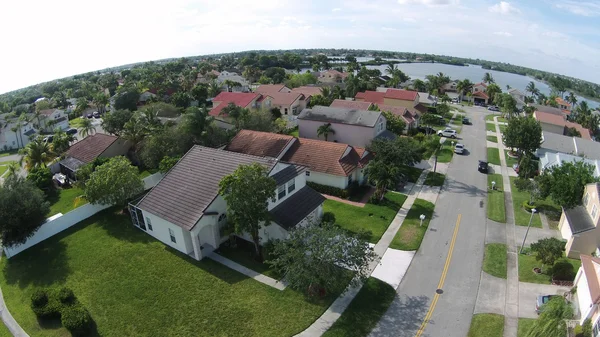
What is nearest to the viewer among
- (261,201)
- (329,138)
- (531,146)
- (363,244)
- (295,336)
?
(295,336)

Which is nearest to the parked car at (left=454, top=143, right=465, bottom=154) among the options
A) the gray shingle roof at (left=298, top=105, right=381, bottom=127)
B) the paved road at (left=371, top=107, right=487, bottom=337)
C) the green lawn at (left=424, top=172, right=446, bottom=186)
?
the green lawn at (left=424, top=172, right=446, bottom=186)

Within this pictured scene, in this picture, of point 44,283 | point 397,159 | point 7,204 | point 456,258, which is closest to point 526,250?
point 456,258

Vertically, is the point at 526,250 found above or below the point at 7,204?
below

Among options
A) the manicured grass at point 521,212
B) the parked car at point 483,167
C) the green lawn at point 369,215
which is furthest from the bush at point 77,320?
the parked car at point 483,167

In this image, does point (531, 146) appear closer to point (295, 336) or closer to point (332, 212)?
point (332, 212)

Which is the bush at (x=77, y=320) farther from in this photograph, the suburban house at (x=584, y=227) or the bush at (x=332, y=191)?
the suburban house at (x=584, y=227)

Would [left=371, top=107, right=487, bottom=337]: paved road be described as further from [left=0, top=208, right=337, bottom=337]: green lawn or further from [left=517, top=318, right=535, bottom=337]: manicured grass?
[left=0, top=208, right=337, bottom=337]: green lawn

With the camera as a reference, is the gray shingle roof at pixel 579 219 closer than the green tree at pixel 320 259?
No
